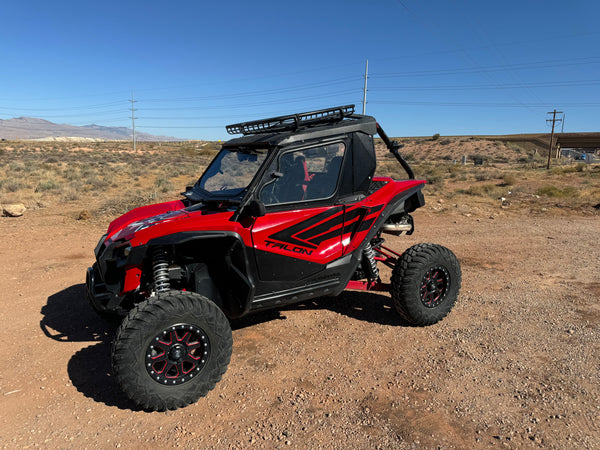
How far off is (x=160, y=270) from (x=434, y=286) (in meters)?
2.98

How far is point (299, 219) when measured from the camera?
11.9ft

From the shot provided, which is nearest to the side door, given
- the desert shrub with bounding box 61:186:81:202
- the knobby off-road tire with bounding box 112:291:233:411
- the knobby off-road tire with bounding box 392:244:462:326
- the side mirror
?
the side mirror

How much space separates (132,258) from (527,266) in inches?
248

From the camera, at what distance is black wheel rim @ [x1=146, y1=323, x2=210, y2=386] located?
302cm

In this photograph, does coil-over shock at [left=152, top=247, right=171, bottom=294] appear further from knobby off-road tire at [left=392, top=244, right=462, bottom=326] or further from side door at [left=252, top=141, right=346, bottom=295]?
knobby off-road tire at [left=392, top=244, right=462, bottom=326]

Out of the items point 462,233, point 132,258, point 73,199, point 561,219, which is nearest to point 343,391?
point 132,258

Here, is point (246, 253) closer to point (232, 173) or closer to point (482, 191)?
point (232, 173)

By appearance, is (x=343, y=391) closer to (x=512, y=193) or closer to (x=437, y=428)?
(x=437, y=428)

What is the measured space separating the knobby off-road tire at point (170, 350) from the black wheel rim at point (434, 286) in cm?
233

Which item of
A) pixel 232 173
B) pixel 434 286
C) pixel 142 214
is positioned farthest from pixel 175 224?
pixel 434 286

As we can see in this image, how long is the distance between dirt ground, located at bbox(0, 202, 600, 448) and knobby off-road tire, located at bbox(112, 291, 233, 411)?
189mm

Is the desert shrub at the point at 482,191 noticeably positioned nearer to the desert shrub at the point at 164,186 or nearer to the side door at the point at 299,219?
the desert shrub at the point at 164,186

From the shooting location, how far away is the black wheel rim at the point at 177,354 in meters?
3.02

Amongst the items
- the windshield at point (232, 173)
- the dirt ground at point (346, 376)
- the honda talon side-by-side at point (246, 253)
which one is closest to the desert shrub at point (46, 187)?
the dirt ground at point (346, 376)
